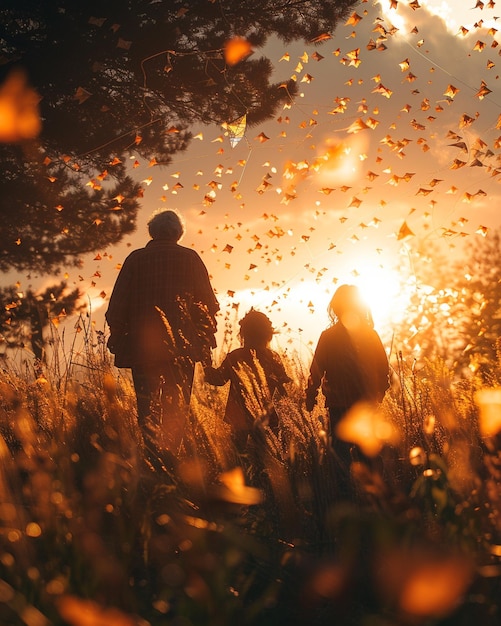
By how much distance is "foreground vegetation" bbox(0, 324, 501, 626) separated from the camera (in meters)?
1.85

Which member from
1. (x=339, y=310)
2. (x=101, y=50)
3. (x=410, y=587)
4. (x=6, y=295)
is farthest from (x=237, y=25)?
(x=6, y=295)

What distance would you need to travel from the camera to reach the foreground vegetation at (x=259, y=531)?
185 cm

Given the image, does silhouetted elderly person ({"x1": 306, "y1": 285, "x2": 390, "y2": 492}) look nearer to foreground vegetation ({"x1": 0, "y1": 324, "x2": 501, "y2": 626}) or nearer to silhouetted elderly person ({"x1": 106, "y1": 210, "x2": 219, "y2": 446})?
foreground vegetation ({"x1": 0, "y1": 324, "x2": 501, "y2": 626})

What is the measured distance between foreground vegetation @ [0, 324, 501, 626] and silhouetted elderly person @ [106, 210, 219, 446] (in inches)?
16.8

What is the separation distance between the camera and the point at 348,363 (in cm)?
494

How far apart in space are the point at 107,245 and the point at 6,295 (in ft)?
12.8

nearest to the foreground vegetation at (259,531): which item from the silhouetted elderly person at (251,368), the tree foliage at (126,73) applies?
the silhouetted elderly person at (251,368)

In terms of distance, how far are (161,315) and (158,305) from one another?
8 centimetres

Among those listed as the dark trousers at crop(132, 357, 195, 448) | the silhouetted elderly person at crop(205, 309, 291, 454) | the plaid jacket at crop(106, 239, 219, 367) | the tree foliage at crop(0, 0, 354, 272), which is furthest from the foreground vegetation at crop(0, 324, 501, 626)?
the tree foliage at crop(0, 0, 354, 272)

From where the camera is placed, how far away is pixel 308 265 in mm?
10789

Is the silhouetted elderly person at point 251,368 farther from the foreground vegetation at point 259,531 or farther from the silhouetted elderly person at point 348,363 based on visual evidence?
the foreground vegetation at point 259,531

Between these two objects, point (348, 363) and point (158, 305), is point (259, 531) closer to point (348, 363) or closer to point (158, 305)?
point (348, 363)

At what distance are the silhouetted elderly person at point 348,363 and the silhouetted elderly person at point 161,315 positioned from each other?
2.73ft

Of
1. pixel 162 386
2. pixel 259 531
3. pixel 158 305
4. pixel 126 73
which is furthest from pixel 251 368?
pixel 126 73
